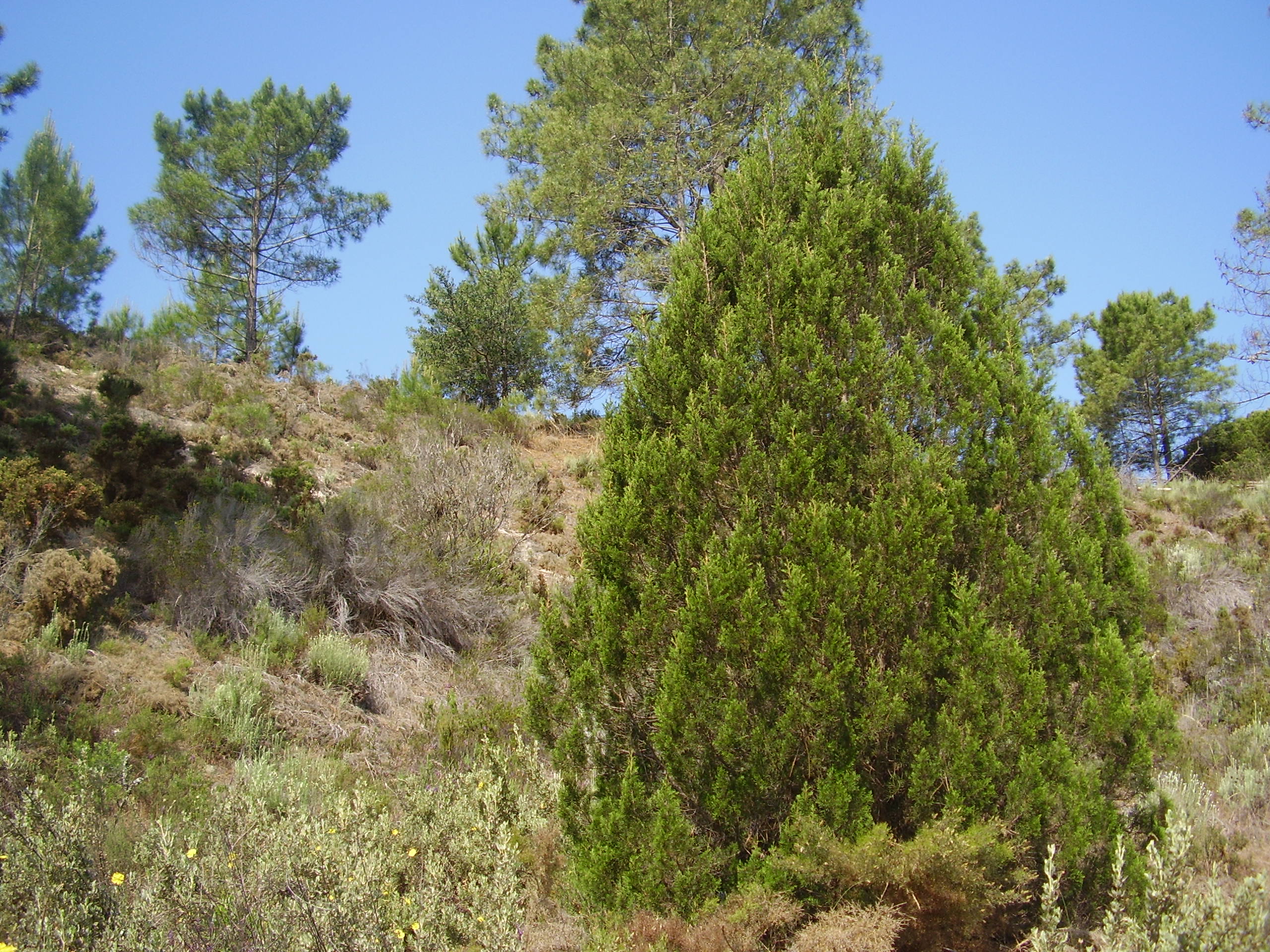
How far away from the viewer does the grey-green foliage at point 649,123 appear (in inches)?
539

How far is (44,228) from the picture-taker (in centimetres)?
1731

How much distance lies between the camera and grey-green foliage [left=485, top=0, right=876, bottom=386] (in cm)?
1370

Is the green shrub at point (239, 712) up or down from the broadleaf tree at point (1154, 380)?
down

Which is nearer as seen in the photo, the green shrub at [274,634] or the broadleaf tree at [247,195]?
the green shrub at [274,634]

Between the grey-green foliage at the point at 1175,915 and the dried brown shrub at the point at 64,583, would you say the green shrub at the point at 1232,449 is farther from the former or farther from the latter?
the dried brown shrub at the point at 64,583

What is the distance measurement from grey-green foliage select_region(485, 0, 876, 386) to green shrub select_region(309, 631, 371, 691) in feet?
24.5

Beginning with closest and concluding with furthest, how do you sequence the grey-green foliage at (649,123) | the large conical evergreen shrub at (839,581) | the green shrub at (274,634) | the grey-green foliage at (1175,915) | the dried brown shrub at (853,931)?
the grey-green foliage at (1175,915)
the dried brown shrub at (853,931)
the large conical evergreen shrub at (839,581)
the green shrub at (274,634)
the grey-green foliage at (649,123)

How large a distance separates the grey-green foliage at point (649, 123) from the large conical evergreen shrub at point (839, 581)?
355 inches

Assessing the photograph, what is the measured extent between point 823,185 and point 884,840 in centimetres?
336

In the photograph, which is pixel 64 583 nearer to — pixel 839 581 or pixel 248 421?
pixel 248 421

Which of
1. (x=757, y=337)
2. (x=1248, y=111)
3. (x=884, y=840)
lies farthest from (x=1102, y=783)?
(x=1248, y=111)

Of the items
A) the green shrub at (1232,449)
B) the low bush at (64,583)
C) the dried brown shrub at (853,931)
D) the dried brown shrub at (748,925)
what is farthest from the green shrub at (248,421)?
the green shrub at (1232,449)

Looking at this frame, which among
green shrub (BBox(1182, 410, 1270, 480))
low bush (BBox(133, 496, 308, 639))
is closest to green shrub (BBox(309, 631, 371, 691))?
low bush (BBox(133, 496, 308, 639))

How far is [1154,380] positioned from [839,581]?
20.8m
